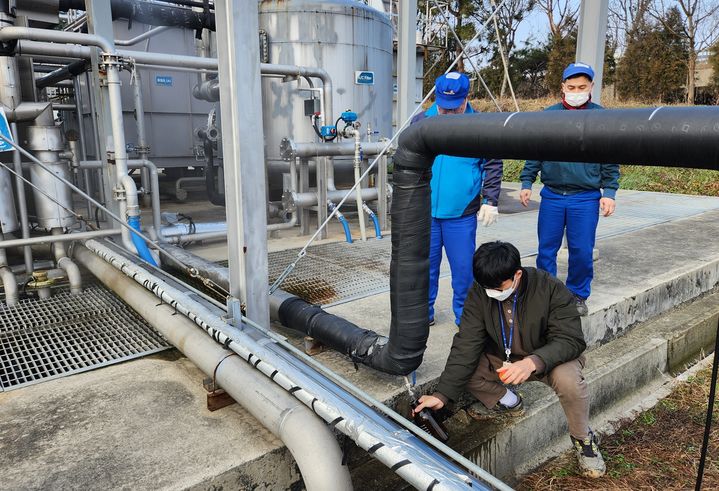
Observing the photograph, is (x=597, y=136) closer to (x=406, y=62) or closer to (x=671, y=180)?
(x=406, y=62)

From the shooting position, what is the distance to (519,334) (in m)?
2.48

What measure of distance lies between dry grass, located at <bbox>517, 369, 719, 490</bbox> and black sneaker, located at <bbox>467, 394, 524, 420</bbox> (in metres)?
0.36

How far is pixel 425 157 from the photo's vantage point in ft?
6.70

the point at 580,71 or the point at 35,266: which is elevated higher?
the point at 580,71

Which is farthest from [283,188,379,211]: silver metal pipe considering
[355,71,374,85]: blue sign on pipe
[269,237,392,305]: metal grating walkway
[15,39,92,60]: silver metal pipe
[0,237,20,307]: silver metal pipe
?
[0,237,20,307]: silver metal pipe

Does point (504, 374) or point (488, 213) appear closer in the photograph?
point (504, 374)

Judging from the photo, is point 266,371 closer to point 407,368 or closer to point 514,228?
point 407,368

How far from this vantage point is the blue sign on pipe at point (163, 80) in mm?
8852

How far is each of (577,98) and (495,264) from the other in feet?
4.90

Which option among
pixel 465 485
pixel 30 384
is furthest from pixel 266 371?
pixel 30 384

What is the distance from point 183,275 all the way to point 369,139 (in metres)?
2.92

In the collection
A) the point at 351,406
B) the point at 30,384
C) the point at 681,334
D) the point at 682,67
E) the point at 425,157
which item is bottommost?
the point at 681,334

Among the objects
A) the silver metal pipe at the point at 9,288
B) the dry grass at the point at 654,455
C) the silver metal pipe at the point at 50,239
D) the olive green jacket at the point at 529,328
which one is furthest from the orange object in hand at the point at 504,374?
the silver metal pipe at the point at 9,288

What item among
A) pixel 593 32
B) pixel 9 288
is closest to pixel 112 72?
pixel 9 288
